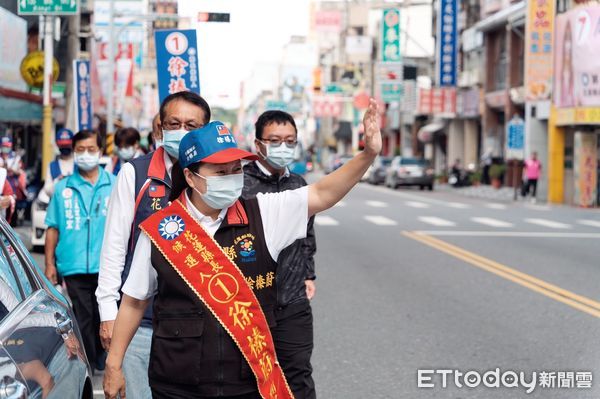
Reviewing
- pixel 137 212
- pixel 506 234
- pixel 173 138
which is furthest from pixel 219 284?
pixel 506 234

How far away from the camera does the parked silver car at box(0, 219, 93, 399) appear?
10.9 ft

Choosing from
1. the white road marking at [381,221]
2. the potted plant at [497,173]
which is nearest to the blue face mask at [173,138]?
the white road marking at [381,221]

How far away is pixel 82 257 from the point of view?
7461 millimetres

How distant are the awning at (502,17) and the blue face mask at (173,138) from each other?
40734mm

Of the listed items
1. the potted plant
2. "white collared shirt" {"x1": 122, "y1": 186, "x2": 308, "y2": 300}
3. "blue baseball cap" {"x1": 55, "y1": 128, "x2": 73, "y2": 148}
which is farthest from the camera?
the potted plant

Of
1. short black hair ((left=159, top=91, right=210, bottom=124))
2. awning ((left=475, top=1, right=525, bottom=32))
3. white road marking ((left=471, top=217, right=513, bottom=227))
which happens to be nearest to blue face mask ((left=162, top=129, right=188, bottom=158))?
short black hair ((left=159, top=91, right=210, bottom=124))

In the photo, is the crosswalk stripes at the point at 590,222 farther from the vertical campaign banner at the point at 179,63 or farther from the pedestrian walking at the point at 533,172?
the vertical campaign banner at the point at 179,63

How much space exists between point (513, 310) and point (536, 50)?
28.1 meters

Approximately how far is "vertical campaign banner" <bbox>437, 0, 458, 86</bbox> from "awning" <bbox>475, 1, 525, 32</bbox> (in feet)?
5.37

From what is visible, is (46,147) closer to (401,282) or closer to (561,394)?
(401,282)

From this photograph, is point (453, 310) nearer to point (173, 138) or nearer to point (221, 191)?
point (173, 138)

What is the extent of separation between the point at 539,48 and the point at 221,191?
35.5 m

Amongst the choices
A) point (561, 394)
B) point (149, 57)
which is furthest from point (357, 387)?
point (149, 57)
